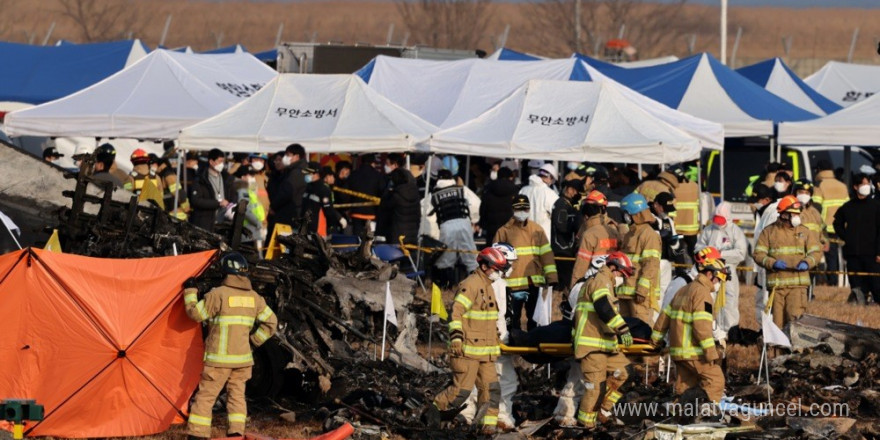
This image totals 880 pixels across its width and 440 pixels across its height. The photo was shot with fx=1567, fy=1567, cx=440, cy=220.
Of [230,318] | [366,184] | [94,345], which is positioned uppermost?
[366,184]

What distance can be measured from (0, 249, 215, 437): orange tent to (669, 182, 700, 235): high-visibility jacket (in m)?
8.96

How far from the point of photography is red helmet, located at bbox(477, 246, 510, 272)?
520 inches

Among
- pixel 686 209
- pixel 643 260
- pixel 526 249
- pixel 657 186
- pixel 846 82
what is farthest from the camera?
pixel 846 82

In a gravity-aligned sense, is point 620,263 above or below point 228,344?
above

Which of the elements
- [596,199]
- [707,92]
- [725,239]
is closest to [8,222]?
[596,199]

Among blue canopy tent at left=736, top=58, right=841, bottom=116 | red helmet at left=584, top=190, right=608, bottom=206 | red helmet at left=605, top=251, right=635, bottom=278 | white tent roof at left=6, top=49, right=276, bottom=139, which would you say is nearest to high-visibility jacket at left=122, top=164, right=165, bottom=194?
white tent roof at left=6, top=49, right=276, bottom=139

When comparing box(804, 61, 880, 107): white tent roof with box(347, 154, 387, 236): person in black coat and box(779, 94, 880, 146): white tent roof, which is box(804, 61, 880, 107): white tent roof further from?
box(347, 154, 387, 236): person in black coat

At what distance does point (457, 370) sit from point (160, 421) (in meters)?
2.49

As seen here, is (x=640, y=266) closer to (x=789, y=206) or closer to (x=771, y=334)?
(x=771, y=334)

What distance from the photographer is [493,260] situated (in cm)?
1320

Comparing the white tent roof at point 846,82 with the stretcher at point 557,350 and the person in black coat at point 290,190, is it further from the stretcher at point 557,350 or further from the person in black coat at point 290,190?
the stretcher at point 557,350

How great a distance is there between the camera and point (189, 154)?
27047 mm

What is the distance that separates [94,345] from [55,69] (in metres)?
21.9

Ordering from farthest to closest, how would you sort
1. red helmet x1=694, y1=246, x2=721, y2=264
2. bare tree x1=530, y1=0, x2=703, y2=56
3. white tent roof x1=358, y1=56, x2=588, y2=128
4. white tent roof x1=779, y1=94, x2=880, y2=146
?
bare tree x1=530, y1=0, x2=703, y2=56, white tent roof x1=358, y1=56, x2=588, y2=128, white tent roof x1=779, y1=94, x2=880, y2=146, red helmet x1=694, y1=246, x2=721, y2=264
